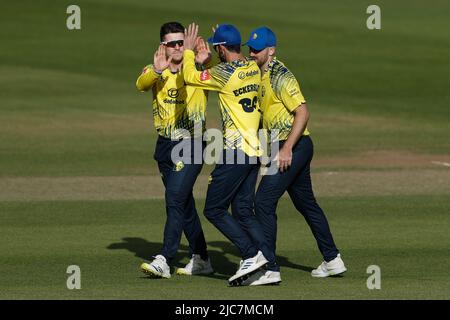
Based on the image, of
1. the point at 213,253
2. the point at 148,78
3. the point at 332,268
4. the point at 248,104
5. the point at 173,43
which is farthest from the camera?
the point at 213,253

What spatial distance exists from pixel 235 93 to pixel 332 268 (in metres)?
2.11

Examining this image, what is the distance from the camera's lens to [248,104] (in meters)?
11.3

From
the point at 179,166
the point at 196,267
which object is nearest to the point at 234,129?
the point at 179,166

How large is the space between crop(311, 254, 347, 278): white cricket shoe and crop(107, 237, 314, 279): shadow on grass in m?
0.43

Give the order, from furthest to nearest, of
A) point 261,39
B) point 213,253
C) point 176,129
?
point 213,253 < point 176,129 < point 261,39

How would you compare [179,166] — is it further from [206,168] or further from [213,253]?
[206,168]

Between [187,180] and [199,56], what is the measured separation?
1.32m

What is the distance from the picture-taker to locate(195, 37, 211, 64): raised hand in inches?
458

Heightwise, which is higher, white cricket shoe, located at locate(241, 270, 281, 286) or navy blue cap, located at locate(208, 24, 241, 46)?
navy blue cap, located at locate(208, 24, 241, 46)

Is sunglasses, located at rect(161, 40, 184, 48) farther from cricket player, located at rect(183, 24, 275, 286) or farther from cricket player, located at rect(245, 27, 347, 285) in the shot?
cricket player, located at rect(245, 27, 347, 285)

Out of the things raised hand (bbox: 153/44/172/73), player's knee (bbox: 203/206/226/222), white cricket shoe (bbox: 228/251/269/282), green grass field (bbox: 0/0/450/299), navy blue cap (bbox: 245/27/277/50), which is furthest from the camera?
green grass field (bbox: 0/0/450/299)

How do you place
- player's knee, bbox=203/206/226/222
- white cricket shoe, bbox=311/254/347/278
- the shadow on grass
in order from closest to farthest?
1. player's knee, bbox=203/206/226/222
2. white cricket shoe, bbox=311/254/347/278
3. the shadow on grass

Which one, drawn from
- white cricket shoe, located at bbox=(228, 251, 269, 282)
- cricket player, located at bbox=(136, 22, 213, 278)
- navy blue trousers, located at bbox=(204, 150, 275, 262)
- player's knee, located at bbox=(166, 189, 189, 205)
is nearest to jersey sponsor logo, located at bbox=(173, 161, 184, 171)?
cricket player, located at bbox=(136, 22, 213, 278)

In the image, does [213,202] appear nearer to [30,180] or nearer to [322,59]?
[30,180]
